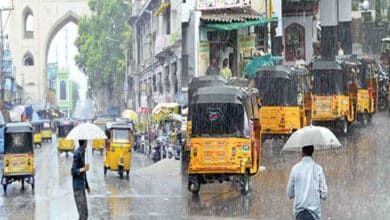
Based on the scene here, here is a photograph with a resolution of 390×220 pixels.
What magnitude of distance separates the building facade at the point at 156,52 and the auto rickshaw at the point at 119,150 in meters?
6.17

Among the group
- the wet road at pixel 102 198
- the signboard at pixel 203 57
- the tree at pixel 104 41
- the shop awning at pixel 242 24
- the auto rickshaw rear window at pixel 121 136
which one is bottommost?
the wet road at pixel 102 198

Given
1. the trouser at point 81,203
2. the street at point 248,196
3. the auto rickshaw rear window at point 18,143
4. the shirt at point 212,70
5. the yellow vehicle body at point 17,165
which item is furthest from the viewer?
the shirt at point 212,70

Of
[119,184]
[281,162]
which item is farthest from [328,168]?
[119,184]

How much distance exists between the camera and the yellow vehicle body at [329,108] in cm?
2559

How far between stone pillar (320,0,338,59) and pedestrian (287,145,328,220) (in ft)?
90.3

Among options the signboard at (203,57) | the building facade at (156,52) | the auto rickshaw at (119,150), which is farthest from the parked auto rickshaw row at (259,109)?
the building facade at (156,52)

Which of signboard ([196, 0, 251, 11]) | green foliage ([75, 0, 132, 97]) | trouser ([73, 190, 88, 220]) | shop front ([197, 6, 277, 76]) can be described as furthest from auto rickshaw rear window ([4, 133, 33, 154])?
green foliage ([75, 0, 132, 97])

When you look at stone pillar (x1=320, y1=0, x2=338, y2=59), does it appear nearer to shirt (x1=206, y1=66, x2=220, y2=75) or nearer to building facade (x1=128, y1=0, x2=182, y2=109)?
building facade (x1=128, y1=0, x2=182, y2=109)

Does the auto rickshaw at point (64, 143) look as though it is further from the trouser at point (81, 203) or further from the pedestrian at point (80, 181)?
the trouser at point (81, 203)

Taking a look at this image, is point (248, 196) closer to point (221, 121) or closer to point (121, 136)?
point (221, 121)

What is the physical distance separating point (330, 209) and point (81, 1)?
82063mm

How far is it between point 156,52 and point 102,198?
92.1ft

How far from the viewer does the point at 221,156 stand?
1700 cm

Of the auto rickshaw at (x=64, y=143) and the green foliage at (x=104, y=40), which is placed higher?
the green foliage at (x=104, y=40)
